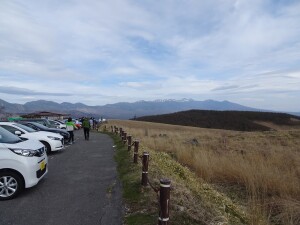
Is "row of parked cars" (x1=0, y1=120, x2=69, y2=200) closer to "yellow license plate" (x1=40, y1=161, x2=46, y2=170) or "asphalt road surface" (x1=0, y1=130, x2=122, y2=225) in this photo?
"yellow license plate" (x1=40, y1=161, x2=46, y2=170)

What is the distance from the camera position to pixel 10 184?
727 cm

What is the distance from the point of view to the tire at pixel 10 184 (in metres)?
7.19

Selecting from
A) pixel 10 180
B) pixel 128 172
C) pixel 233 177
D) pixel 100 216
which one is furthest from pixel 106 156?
pixel 100 216

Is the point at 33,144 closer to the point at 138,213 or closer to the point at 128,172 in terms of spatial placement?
the point at 128,172

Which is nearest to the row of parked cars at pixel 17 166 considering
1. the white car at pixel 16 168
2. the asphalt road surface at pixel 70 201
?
the white car at pixel 16 168

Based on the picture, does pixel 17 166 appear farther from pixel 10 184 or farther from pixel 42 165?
pixel 42 165

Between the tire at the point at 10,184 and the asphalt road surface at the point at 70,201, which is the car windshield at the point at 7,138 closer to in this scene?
the tire at the point at 10,184

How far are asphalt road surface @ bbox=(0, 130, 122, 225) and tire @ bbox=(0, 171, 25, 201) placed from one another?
0.16 meters

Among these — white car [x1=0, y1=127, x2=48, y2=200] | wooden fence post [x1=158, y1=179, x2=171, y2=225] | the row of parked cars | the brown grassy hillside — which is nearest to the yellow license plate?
the row of parked cars

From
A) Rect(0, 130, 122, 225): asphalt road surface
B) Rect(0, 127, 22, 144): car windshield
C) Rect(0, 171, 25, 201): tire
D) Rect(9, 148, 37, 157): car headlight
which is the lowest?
Rect(0, 130, 122, 225): asphalt road surface

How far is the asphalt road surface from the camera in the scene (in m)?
5.86

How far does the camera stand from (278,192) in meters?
8.59

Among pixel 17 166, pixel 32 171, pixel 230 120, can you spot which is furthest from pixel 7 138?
pixel 230 120

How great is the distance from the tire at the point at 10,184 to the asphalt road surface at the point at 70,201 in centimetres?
16
